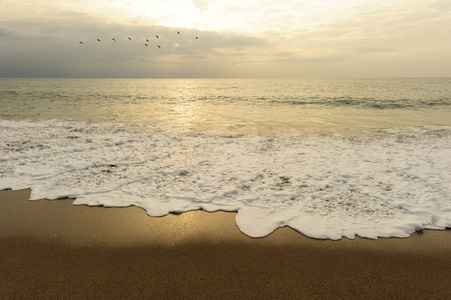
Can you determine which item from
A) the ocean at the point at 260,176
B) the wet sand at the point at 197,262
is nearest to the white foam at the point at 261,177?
the ocean at the point at 260,176

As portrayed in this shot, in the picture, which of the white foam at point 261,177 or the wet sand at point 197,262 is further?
the white foam at point 261,177

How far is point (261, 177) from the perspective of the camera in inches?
263

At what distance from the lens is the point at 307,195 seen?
5543mm

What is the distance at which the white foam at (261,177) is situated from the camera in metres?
4.68

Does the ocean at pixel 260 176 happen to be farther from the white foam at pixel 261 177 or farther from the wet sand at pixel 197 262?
the wet sand at pixel 197 262

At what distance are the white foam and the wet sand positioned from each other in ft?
1.35

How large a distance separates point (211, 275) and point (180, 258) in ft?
1.94

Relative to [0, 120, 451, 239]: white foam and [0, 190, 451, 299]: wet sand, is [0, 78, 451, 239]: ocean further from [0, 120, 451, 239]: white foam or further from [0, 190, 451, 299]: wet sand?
[0, 190, 451, 299]: wet sand

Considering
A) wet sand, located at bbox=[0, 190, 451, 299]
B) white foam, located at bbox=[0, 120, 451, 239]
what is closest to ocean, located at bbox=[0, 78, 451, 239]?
white foam, located at bbox=[0, 120, 451, 239]

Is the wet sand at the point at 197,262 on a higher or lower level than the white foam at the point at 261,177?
higher

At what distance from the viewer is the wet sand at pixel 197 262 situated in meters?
2.94

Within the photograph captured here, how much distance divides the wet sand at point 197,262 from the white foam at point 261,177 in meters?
0.41

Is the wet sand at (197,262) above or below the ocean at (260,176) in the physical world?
above

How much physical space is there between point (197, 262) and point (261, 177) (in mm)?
3638
